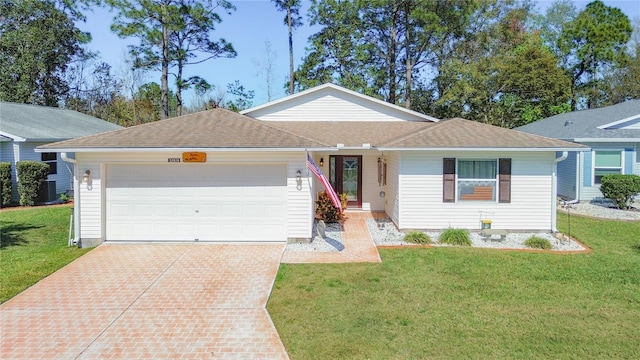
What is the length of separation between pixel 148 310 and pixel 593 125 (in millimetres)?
20045

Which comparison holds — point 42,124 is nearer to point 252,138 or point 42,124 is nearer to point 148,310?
point 252,138

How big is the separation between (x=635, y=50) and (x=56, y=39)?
5321cm

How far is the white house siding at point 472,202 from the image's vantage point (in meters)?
11.8

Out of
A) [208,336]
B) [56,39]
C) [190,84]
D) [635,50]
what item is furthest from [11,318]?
[635,50]

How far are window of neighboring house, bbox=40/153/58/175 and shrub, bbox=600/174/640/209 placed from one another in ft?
80.4

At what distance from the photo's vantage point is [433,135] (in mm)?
12328

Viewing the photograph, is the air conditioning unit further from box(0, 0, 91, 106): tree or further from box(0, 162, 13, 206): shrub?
box(0, 0, 91, 106): tree

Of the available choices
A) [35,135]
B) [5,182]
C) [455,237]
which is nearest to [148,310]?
[455,237]

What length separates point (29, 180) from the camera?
16.8m

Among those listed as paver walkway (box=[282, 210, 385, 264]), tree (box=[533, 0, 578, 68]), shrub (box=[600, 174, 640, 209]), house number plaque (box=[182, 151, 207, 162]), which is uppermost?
tree (box=[533, 0, 578, 68])

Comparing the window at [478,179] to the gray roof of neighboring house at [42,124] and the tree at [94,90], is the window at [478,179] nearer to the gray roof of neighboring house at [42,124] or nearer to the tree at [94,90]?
the gray roof of neighboring house at [42,124]

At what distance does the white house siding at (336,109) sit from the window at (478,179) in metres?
5.88

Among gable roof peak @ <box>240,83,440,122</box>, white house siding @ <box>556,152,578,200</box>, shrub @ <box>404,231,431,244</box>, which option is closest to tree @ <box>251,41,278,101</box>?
gable roof peak @ <box>240,83,440,122</box>

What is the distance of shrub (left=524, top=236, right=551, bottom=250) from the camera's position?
10.4m
